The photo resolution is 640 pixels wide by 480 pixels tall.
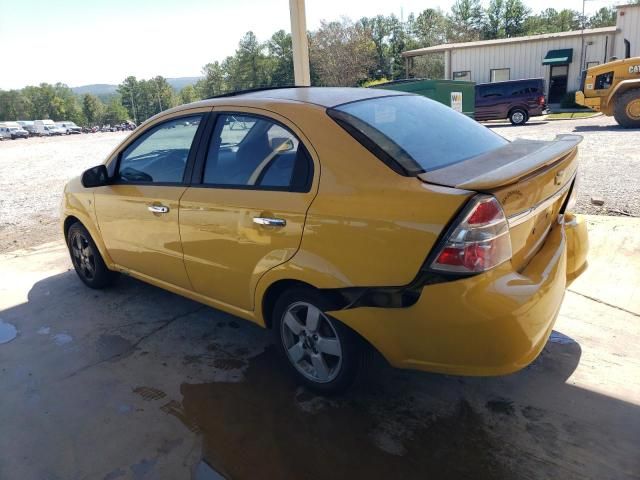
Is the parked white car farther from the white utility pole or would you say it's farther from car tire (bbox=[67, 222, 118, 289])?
car tire (bbox=[67, 222, 118, 289])

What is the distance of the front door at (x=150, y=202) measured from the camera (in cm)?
344

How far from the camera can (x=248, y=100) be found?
10.3 feet

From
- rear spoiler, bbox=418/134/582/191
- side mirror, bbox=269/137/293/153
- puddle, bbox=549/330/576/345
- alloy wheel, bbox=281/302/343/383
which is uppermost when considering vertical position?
side mirror, bbox=269/137/293/153

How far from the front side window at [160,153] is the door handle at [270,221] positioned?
893 mm

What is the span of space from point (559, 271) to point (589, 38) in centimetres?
3205

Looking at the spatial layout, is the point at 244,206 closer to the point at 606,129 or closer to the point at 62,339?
the point at 62,339

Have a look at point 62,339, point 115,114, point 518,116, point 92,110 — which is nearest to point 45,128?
point 115,114

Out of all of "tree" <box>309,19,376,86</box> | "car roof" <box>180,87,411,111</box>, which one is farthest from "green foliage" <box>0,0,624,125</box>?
"car roof" <box>180,87,411,111</box>

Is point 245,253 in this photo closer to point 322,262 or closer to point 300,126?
point 322,262

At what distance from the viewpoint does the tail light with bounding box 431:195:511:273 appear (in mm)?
2119

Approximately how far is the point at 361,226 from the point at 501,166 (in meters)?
0.77

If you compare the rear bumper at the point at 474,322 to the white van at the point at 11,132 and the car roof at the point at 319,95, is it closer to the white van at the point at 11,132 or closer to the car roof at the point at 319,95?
the car roof at the point at 319,95

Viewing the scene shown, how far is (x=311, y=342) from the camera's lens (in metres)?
2.85

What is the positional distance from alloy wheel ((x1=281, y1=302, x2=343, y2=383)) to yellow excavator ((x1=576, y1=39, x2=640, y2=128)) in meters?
16.0
